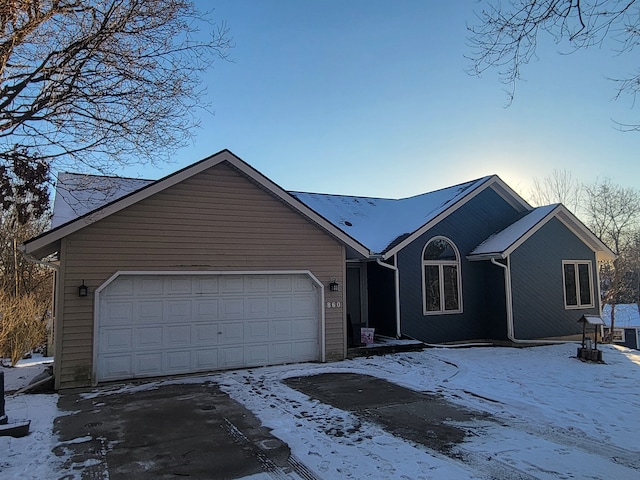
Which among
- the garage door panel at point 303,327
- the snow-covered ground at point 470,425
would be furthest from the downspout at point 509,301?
the garage door panel at point 303,327

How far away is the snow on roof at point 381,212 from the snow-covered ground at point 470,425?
4.71 meters

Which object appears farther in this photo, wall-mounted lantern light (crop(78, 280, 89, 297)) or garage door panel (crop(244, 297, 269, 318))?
garage door panel (crop(244, 297, 269, 318))

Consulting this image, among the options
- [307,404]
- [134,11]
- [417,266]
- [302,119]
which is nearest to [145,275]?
[307,404]

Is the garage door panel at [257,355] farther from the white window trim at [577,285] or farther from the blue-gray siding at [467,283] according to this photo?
the white window trim at [577,285]

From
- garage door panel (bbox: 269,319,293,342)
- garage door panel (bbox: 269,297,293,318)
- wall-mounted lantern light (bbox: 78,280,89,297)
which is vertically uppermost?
wall-mounted lantern light (bbox: 78,280,89,297)

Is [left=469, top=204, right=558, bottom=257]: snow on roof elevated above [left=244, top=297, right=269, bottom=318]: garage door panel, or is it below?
above

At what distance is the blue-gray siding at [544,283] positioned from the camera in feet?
47.4

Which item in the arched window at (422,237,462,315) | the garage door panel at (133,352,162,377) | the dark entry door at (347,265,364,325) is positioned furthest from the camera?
the dark entry door at (347,265,364,325)

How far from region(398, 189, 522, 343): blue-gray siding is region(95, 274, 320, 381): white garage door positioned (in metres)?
3.65

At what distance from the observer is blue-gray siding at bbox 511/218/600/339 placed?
1444 centimetres

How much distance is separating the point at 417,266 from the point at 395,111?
4.91m

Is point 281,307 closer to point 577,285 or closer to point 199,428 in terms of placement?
point 199,428

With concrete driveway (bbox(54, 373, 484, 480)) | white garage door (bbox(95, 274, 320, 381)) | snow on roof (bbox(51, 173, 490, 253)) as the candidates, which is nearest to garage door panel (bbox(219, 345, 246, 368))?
white garage door (bbox(95, 274, 320, 381))

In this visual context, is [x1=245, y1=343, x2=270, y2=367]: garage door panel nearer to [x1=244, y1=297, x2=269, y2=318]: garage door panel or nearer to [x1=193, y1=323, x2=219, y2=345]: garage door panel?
[x1=244, y1=297, x2=269, y2=318]: garage door panel
